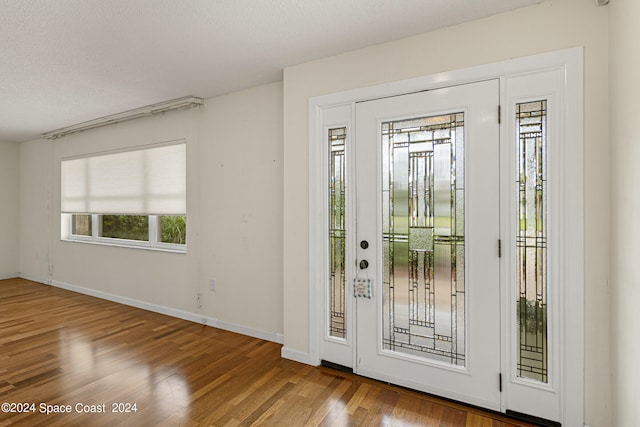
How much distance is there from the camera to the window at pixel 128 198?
429cm

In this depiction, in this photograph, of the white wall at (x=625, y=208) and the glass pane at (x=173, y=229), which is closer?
the white wall at (x=625, y=208)

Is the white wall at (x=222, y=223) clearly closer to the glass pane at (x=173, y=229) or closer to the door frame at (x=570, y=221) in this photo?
the glass pane at (x=173, y=229)

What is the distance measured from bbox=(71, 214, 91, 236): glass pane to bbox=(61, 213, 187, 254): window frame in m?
0.04

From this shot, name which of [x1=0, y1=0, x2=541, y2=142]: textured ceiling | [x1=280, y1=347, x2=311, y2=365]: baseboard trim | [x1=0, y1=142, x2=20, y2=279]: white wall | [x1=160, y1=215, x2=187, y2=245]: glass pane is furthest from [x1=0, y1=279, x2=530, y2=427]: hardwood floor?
[x1=0, y1=142, x2=20, y2=279]: white wall

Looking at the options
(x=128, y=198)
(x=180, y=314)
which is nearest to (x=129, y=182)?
(x=128, y=198)

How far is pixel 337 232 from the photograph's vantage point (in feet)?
9.46

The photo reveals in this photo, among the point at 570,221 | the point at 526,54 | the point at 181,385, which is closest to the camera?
the point at 570,221

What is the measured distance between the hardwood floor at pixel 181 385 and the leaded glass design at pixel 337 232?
462mm

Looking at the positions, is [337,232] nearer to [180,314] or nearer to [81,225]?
[180,314]

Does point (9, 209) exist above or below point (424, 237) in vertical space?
above

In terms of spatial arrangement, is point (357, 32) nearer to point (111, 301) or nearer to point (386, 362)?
point (386, 362)

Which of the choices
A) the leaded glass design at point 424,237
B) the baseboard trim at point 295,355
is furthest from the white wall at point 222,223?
the leaded glass design at point 424,237

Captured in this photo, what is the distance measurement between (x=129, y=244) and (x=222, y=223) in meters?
1.90

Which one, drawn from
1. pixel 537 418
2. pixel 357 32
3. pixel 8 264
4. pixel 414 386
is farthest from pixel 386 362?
pixel 8 264
